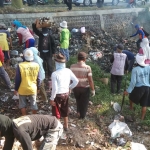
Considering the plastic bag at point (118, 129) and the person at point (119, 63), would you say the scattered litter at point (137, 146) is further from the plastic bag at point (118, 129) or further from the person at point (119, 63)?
the person at point (119, 63)

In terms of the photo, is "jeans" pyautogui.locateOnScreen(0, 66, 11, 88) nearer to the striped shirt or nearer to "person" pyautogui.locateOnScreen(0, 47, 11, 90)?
"person" pyautogui.locateOnScreen(0, 47, 11, 90)

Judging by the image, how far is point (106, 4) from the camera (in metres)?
18.0

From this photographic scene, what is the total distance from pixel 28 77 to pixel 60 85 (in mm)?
702

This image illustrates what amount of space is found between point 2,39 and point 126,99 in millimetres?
4018

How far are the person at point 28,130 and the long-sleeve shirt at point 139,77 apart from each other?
A: 2.43m

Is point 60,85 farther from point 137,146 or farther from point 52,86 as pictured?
point 137,146

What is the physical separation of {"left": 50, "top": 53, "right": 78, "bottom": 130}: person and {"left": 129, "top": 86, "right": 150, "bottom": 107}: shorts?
1.71 metres

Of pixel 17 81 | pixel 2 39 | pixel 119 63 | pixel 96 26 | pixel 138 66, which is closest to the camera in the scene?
pixel 17 81

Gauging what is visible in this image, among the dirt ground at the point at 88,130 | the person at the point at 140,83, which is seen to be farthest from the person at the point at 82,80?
the person at the point at 140,83

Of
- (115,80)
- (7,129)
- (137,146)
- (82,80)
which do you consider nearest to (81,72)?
(82,80)

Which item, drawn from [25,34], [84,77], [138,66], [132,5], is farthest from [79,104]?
[132,5]

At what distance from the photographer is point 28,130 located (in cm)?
373

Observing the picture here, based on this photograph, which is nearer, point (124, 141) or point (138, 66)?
point (124, 141)

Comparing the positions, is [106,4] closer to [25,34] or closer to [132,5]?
[132,5]
